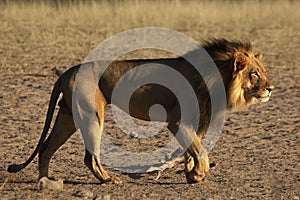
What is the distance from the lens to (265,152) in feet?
23.4

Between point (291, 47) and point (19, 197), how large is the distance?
9723 mm

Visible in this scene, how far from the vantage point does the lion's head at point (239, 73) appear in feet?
20.0

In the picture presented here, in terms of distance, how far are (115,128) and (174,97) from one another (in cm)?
221

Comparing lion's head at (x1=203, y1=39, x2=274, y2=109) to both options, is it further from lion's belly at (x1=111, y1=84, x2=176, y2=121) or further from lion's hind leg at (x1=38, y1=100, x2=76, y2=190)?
lion's hind leg at (x1=38, y1=100, x2=76, y2=190)

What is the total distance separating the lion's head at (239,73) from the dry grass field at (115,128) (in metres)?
0.65

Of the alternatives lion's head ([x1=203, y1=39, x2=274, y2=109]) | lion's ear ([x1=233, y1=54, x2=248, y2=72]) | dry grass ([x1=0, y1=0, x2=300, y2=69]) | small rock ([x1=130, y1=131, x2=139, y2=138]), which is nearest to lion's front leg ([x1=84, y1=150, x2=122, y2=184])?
lion's head ([x1=203, y1=39, x2=274, y2=109])

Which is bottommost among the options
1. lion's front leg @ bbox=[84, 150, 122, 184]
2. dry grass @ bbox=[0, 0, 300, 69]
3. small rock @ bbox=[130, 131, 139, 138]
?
dry grass @ bbox=[0, 0, 300, 69]

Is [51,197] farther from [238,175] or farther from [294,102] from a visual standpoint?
[294,102]

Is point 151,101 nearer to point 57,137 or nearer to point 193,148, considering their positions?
point 193,148

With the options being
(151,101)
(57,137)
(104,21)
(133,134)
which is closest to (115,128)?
(133,134)

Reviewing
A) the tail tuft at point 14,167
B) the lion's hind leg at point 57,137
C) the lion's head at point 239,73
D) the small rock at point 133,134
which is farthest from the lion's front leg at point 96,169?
the small rock at point 133,134

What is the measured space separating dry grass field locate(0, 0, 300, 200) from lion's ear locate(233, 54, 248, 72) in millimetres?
888

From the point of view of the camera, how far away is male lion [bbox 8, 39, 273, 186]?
5.92 metres

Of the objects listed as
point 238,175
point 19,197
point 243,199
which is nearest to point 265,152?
point 238,175
